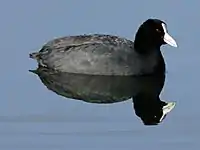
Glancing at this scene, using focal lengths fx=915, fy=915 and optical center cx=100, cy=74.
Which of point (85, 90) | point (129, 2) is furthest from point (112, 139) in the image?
point (129, 2)

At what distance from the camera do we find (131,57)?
11.0 meters

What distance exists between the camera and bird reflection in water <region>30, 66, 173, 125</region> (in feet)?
31.1

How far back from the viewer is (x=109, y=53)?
1098cm

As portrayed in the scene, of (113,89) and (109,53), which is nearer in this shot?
(113,89)

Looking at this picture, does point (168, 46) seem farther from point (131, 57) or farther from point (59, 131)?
point (59, 131)

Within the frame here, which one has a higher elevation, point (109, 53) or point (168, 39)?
point (168, 39)

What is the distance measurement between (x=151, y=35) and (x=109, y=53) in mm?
615

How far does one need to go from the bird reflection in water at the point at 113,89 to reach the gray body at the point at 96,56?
92mm

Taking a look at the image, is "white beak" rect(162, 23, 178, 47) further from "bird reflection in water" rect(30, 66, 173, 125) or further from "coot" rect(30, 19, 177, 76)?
"bird reflection in water" rect(30, 66, 173, 125)

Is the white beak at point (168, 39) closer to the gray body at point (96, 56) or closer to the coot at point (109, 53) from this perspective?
the coot at point (109, 53)

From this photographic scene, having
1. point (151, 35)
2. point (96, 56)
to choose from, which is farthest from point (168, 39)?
point (96, 56)

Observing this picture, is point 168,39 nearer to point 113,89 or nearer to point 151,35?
point 151,35

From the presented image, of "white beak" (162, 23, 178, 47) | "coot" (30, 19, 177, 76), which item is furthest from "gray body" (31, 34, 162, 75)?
"white beak" (162, 23, 178, 47)

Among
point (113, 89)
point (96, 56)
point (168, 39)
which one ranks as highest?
point (168, 39)
